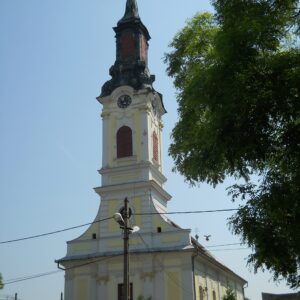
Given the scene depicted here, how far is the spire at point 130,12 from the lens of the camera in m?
39.6

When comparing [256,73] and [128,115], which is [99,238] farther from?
[256,73]

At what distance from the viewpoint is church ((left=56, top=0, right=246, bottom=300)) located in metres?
30.8

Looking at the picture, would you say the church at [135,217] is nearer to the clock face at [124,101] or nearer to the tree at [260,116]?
the clock face at [124,101]

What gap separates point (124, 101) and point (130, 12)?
8809mm

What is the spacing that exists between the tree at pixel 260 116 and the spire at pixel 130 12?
95.4 feet

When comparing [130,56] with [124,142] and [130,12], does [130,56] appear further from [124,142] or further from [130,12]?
[124,142]

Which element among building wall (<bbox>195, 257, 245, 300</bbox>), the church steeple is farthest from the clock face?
building wall (<bbox>195, 257, 245, 300</bbox>)

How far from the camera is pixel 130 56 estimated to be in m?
38.4

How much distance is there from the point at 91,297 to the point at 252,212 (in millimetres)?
22893

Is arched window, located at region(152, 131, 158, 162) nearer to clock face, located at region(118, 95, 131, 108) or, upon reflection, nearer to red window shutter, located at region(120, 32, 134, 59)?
clock face, located at region(118, 95, 131, 108)

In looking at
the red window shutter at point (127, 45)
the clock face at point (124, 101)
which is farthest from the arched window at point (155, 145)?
the red window shutter at point (127, 45)

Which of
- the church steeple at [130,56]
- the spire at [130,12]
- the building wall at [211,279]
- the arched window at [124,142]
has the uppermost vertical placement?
the spire at [130,12]

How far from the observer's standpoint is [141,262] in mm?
31375

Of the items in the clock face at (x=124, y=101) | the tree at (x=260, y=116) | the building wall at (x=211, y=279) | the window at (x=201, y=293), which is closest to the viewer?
the tree at (x=260, y=116)
